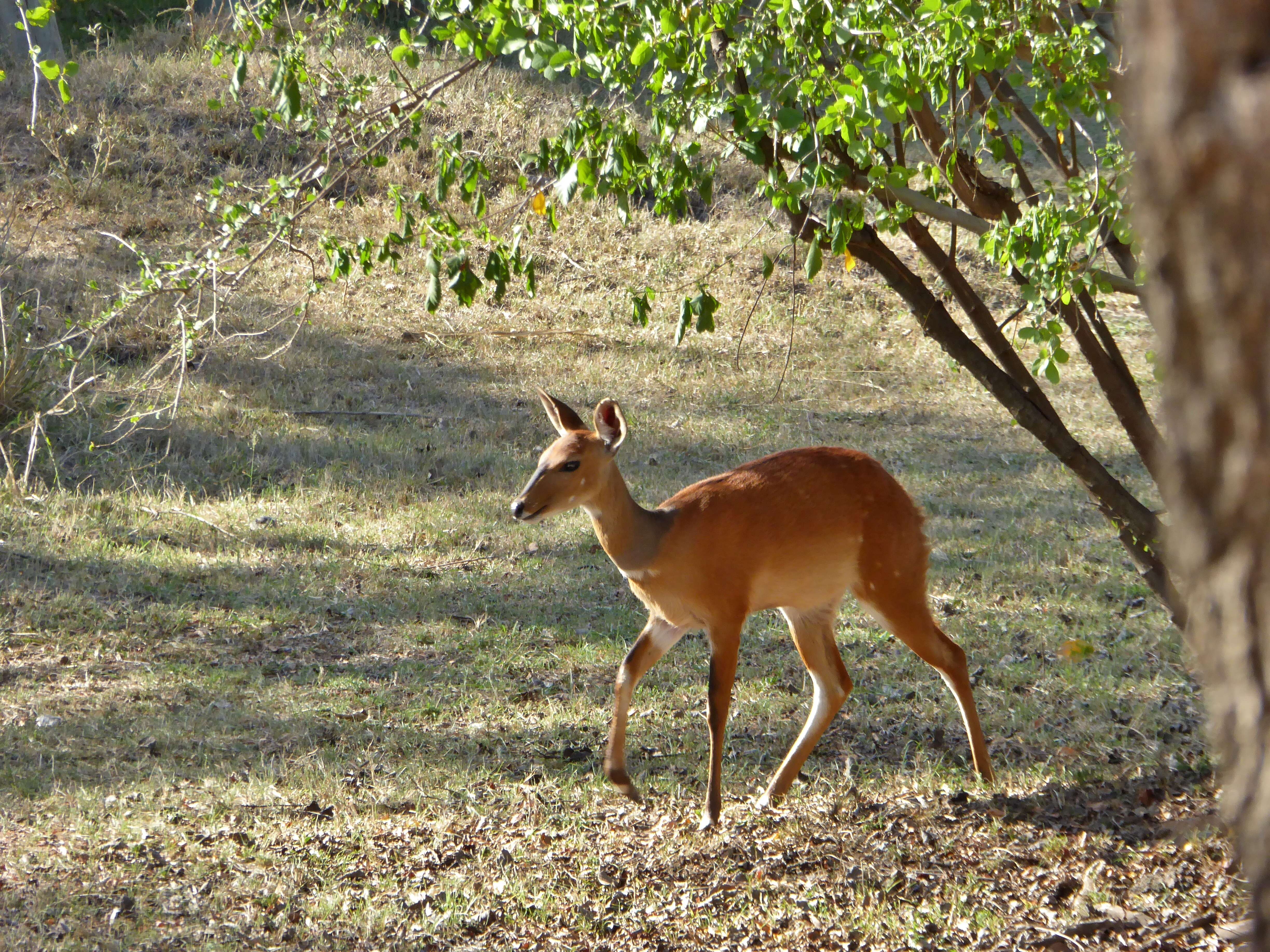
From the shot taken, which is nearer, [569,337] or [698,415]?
[698,415]

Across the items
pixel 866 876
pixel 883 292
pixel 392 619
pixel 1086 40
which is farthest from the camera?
pixel 883 292

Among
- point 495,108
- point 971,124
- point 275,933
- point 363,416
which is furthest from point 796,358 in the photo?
point 275,933

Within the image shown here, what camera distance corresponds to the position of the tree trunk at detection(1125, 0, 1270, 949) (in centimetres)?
124

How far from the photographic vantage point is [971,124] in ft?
15.0

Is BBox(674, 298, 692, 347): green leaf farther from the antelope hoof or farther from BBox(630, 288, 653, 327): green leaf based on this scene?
the antelope hoof

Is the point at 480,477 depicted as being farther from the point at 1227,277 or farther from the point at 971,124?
the point at 1227,277

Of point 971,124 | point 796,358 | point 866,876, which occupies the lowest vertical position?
point 866,876

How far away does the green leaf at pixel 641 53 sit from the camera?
347 cm

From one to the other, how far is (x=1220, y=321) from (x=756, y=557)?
394 cm

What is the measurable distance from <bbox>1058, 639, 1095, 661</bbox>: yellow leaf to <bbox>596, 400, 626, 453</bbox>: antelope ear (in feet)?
7.95

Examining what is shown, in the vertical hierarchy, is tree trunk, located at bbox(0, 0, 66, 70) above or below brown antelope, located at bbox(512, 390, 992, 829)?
above

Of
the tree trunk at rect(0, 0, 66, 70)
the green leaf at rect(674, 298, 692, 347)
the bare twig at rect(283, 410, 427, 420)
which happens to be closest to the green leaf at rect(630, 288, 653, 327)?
the green leaf at rect(674, 298, 692, 347)

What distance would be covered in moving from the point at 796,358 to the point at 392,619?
784cm

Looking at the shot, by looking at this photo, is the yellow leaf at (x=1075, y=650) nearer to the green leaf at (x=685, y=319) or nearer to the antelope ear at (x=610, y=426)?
the antelope ear at (x=610, y=426)
